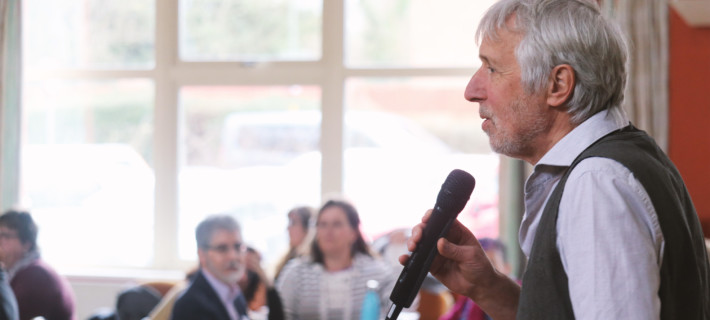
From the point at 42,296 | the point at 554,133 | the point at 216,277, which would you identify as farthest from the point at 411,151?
the point at 554,133

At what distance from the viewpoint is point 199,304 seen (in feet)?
11.8

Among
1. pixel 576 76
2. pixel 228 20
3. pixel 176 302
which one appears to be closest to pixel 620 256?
pixel 576 76

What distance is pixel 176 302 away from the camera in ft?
11.7

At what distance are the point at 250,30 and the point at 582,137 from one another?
15.0 ft

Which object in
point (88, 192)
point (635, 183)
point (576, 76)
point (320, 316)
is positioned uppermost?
point (576, 76)

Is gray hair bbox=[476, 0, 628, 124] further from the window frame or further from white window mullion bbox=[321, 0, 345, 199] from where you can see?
white window mullion bbox=[321, 0, 345, 199]

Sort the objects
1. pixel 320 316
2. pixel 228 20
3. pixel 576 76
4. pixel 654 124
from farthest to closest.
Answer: pixel 228 20 < pixel 654 124 < pixel 320 316 < pixel 576 76

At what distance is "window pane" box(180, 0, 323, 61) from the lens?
17.6 feet

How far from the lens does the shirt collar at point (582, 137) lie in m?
1.04

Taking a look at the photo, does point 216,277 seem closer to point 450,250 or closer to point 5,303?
point 5,303

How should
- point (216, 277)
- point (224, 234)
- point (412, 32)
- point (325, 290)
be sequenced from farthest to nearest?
point (412, 32), point (325, 290), point (224, 234), point (216, 277)

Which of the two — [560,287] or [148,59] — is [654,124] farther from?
[560,287]

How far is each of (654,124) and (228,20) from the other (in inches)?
114

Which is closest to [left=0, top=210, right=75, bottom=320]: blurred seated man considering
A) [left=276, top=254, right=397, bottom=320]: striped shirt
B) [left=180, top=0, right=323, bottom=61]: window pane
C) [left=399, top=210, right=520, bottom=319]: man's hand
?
[left=276, top=254, right=397, bottom=320]: striped shirt
